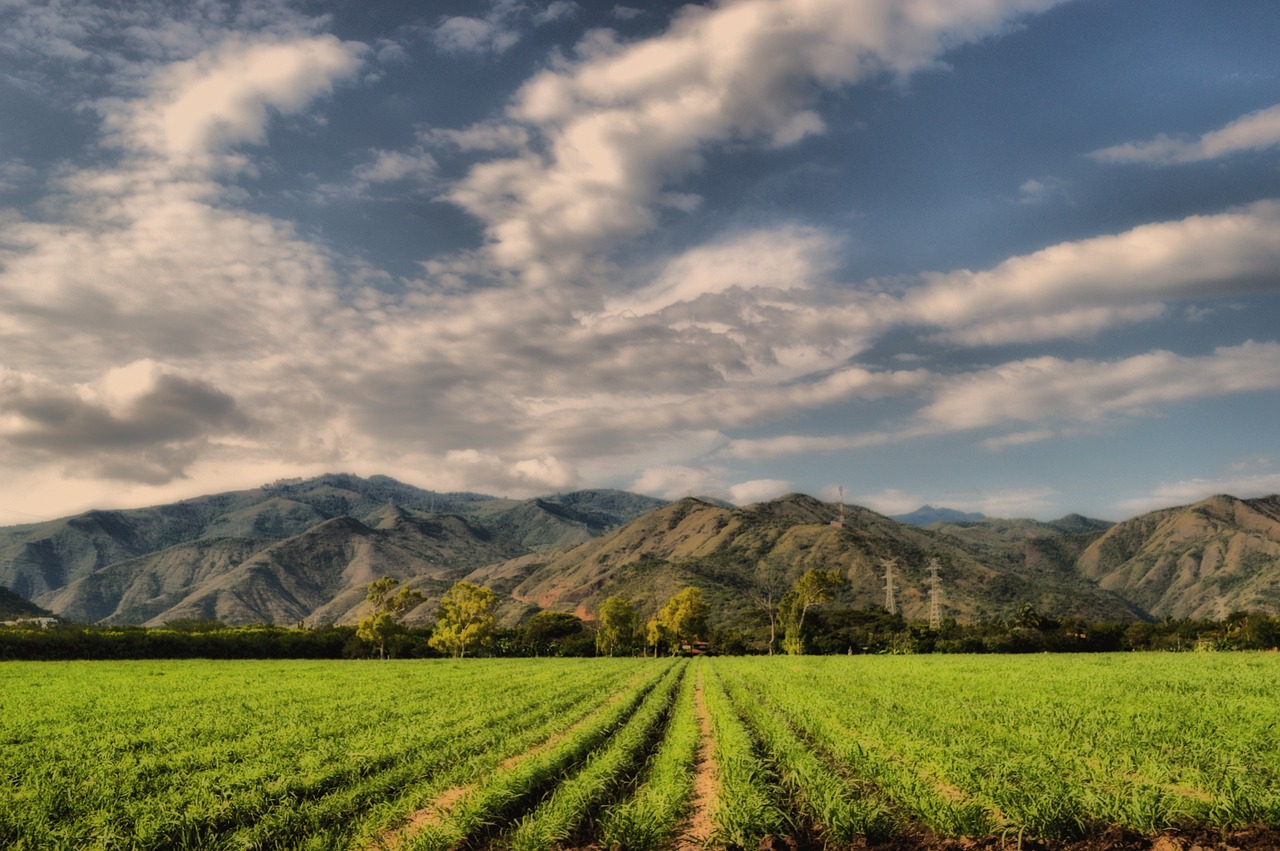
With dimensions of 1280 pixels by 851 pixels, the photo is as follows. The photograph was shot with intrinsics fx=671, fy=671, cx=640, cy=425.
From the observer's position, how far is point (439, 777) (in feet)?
51.9

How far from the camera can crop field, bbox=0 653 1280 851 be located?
1135cm

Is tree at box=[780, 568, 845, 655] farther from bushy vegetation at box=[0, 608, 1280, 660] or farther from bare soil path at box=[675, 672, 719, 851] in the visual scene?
bare soil path at box=[675, 672, 719, 851]

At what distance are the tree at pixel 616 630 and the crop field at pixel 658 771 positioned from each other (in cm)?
8297

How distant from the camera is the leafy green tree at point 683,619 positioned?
360ft

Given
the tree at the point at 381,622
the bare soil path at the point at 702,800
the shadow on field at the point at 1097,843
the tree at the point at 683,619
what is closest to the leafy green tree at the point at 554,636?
the tree at the point at 683,619

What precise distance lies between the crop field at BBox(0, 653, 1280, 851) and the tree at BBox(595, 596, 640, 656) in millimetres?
82970

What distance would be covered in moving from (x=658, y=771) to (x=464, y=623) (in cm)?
9622

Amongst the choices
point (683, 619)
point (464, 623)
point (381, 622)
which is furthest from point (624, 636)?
point (381, 622)

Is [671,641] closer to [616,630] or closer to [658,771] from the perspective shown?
[616,630]

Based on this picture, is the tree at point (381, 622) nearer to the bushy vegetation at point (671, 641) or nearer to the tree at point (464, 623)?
the bushy vegetation at point (671, 641)

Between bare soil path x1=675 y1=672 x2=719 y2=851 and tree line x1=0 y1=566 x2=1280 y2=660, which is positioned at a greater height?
bare soil path x1=675 y1=672 x2=719 y2=851

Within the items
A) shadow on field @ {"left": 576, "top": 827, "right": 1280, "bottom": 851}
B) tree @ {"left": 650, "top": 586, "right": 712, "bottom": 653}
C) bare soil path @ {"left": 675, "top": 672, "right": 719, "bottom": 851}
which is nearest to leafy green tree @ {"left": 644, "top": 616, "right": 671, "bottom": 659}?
tree @ {"left": 650, "top": 586, "right": 712, "bottom": 653}

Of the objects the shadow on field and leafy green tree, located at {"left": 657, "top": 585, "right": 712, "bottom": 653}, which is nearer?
the shadow on field

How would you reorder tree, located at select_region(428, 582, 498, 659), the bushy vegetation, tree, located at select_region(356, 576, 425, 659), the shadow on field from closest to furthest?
the shadow on field → the bushy vegetation → tree, located at select_region(356, 576, 425, 659) → tree, located at select_region(428, 582, 498, 659)
